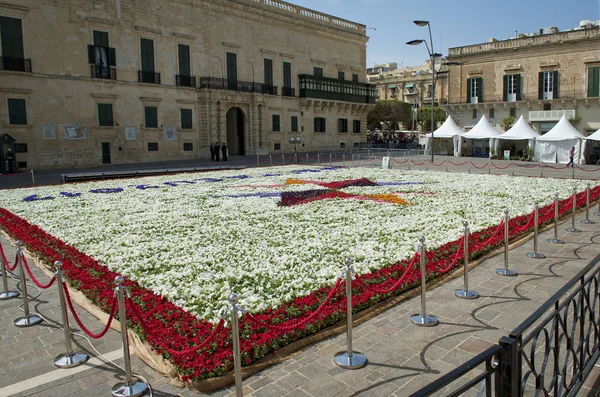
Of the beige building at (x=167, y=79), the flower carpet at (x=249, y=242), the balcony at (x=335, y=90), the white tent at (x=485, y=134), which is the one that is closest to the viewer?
the flower carpet at (x=249, y=242)

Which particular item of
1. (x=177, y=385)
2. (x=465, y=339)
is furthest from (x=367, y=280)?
(x=177, y=385)

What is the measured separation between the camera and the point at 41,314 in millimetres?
7070

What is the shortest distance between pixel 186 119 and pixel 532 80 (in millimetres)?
35581

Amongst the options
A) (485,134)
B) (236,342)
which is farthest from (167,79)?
(236,342)

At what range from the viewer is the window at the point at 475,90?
168 feet

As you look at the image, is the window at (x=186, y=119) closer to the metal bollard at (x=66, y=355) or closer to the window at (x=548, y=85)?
the window at (x=548, y=85)

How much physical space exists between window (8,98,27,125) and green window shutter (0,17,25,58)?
3025 millimetres

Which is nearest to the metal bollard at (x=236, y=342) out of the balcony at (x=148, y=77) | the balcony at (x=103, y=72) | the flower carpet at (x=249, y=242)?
the flower carpet at (x=249, y=242)

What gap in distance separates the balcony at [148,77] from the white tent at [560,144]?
1212 inches

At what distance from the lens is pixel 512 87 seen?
49.0 m

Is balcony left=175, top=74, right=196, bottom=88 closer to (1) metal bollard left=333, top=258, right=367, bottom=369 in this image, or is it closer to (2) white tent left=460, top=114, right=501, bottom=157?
(2) white tent left=460, top=114, right=501, bottom=157

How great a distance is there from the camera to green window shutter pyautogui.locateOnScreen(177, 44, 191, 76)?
39263 mm

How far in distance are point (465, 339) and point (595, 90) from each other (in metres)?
48.3

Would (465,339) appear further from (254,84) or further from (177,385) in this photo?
(254,84)
